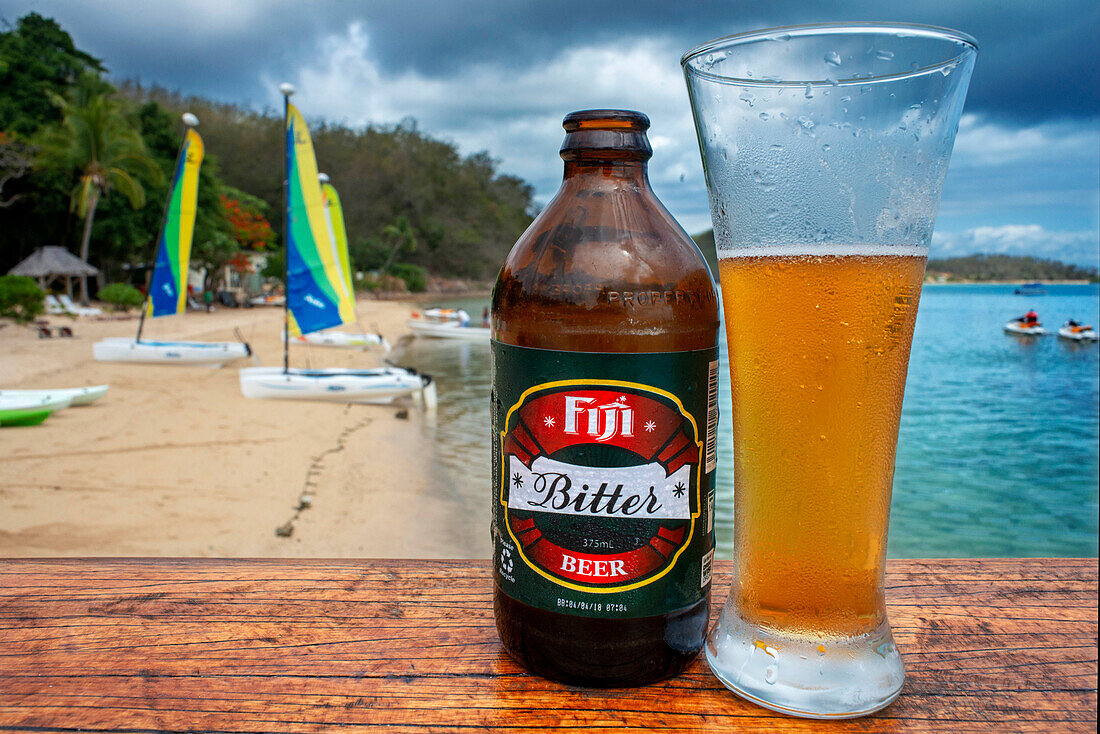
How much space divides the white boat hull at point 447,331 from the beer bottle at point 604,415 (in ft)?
92.6

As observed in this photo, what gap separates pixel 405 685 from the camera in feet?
3.16

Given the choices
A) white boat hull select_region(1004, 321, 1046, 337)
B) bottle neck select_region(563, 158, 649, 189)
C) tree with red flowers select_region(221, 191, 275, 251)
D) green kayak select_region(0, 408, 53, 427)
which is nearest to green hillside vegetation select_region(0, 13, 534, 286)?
tree with red flowers select_region(221, 191, 275, 251)

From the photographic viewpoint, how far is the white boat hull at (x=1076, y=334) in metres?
28.0

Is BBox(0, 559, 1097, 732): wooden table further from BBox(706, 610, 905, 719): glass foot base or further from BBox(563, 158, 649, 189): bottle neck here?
BBox(563, 158, 649, 189): bottle neck

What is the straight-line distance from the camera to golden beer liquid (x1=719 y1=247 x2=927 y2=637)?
832mm

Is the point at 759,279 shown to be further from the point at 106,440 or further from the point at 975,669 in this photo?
the point at 106,440

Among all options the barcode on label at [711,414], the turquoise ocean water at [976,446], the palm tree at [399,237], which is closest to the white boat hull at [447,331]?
the turquoise ocean water at [976,446]

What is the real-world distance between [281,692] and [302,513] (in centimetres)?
835

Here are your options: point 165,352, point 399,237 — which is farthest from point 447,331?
point 399,237

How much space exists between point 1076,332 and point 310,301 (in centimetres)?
2918

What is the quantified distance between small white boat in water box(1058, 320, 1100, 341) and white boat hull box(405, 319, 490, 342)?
922 inches

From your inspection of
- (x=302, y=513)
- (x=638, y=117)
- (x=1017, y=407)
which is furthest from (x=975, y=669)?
(x=1017, y=407)

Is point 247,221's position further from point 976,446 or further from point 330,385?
→ point 976,446

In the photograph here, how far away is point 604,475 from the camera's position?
905 millimetres
